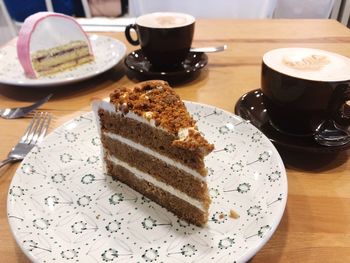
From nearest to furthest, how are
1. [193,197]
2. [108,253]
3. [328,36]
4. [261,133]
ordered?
[108,253] < [193,197] < [261,133] < [328,36]

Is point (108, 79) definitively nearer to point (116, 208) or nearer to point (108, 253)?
point (116, 208)

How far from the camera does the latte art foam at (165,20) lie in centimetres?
138

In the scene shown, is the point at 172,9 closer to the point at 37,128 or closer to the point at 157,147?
the point at 37,128

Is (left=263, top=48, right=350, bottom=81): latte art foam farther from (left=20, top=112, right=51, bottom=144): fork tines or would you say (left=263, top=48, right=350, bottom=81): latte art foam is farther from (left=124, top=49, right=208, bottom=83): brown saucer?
(left=20, top=112, right=51, bottom=144): fork tines

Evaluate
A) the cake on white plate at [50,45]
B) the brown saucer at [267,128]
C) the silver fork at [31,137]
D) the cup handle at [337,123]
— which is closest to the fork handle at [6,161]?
the silver fork at [31,137]

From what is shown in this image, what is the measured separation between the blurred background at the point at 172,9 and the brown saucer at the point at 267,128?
1134 millimetres

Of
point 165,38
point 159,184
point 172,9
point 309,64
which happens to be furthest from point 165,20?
point 172,9

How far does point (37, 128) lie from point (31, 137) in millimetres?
47

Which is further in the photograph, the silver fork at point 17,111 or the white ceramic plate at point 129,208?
the silver fork at point 17,111

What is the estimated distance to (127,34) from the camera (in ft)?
4.92

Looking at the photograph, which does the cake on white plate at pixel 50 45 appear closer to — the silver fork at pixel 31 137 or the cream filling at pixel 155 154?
the silver fork at pixel 31 137

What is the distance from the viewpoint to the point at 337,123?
0.96 meters

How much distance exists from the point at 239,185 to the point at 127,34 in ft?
3.04

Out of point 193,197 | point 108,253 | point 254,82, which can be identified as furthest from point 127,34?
point 108,253
